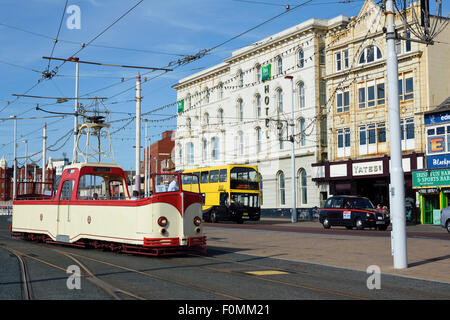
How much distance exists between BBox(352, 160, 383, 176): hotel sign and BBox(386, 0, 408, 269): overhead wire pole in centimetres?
2694

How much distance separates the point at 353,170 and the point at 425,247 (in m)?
23.6

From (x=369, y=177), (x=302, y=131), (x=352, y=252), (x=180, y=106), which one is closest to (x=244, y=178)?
(x=369, y=177)

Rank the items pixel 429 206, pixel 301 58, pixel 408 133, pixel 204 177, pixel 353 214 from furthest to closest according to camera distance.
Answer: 1. pixel 301 58
2. pixel 204 177
3. pixel 408 133
4. pixel 429 206
5. pixel 353 214

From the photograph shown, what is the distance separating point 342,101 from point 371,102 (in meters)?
3.07

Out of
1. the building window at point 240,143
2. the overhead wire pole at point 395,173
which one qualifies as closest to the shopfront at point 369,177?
the building window at point 240,143

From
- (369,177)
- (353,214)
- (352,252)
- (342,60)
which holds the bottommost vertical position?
(352,252)

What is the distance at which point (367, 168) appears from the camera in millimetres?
40156

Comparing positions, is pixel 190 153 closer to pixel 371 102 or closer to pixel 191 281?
pixel 371 102

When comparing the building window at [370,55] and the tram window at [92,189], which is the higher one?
the building window at [370,55]

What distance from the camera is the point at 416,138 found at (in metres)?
36.8

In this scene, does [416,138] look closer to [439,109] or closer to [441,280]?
[439,109]

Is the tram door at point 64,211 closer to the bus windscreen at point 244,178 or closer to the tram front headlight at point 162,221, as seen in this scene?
the tram front headlight at point 162,221

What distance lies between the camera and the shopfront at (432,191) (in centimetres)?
3469

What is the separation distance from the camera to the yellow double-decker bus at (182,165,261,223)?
3912 cm
